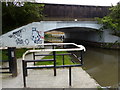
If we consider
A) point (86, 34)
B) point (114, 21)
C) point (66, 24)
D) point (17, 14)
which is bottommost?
point (86, 34)

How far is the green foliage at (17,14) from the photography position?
35.7 ft

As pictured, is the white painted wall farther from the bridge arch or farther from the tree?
the tree

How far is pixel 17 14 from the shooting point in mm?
11391

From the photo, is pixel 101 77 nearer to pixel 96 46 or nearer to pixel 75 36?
pixel 96 46

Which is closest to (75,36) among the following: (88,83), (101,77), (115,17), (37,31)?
(115,17)

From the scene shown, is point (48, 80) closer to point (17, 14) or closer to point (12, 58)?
point (12, 58)

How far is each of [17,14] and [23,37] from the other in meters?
2.41

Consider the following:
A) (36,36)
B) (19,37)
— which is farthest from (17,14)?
(36,36)

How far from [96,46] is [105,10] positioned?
4950 millimetres

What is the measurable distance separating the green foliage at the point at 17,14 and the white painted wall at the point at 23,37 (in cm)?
136

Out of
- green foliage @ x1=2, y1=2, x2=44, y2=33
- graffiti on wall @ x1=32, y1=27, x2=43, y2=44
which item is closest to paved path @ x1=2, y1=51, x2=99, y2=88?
graffiti on wall @ x1=32, y1=27, x2=43, y2=44

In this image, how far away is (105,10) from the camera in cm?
1742

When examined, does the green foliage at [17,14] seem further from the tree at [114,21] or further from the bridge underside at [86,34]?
the tree at [114,21]

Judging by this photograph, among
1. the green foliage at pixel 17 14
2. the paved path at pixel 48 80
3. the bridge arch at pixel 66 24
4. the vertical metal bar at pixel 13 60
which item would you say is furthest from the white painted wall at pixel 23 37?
the vertical metal bar at pixel 13 60
